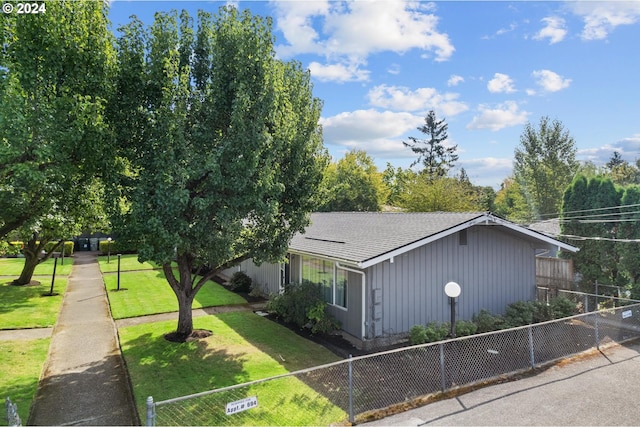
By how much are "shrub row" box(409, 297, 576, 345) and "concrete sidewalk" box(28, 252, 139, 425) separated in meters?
7.03

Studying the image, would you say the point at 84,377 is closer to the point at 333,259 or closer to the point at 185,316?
the point at 185,316

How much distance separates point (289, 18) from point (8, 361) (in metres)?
11.4

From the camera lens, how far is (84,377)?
28.8 ft

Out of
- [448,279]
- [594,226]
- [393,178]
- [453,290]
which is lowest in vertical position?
[448,279]

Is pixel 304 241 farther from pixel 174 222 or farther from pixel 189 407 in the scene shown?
pixel 189 407

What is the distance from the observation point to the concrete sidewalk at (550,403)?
21.8 ft

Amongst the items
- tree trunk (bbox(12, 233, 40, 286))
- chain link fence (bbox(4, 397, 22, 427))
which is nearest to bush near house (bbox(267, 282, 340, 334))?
chain link fence (bbox(4, 397, 22, 427))

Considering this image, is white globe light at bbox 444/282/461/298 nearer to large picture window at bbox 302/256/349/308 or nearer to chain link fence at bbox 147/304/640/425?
chain link fence at bbox 147/304/640/425

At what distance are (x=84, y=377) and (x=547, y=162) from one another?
3570 cm

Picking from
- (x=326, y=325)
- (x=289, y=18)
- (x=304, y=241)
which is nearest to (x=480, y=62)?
(x=289, y=18)

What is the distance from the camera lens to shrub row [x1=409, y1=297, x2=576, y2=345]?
10250mm

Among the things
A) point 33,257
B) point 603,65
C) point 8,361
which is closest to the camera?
point 8,361

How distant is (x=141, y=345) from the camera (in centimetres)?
1085

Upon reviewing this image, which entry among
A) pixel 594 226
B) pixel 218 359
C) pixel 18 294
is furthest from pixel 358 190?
pixel 218 359
